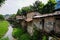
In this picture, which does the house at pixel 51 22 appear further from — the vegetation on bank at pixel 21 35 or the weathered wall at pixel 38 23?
the vegetation on bank at pixel 21 35

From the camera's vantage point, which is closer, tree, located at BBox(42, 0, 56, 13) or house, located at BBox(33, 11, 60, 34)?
house, located at BBox(33, 11, 60, 34)

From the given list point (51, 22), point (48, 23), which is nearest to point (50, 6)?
point (48, 23)

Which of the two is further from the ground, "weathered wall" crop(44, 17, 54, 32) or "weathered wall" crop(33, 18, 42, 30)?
"weathered wall" crop(44, 17, 54, 32)

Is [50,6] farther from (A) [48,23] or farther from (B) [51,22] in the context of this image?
(B) [51,22]

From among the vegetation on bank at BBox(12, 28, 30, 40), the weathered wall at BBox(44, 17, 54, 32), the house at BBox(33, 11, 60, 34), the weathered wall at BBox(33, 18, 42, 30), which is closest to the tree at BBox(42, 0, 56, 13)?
the vegetation on bank at BBox(12, 28, 30, 40)

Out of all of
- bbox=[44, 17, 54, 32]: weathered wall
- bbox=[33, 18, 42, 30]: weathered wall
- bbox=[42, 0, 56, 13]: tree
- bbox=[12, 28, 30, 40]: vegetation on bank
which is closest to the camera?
bbox=[44, 17, 54, 32]: weathered wall

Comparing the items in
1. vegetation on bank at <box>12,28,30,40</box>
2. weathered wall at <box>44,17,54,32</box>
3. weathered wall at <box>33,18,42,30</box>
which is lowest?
vegetation on bank at <box>12,28,30,40</box>

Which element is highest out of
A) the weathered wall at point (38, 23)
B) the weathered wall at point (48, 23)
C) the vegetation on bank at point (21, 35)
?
the weathered wall at point (48, 23)

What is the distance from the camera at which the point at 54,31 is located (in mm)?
15930

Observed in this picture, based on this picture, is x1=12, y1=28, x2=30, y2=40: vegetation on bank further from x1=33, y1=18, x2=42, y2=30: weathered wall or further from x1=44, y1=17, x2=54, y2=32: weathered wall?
x1=44, y1=17, x2=54, y2=32: weathered wall

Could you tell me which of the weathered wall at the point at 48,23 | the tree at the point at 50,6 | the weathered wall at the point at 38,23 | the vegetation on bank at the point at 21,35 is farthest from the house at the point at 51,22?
the tree at the point at 50,6

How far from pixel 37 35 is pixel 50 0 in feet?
55.7

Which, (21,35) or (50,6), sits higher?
(50,6)

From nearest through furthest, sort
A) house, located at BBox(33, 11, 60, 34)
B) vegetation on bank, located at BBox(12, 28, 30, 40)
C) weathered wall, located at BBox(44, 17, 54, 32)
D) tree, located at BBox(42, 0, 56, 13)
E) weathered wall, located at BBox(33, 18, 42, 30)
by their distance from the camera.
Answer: house, located at BBox(33, 11, 60, 34), weathered wall, located at BBox(44, 17, 54, 32), weathered wall, located at BBox(33, 18, 42, 30), vegetation on bank, located at BBox(12, 28, 30, 40), tree, located at BBox(42, 0, 56, 13)
